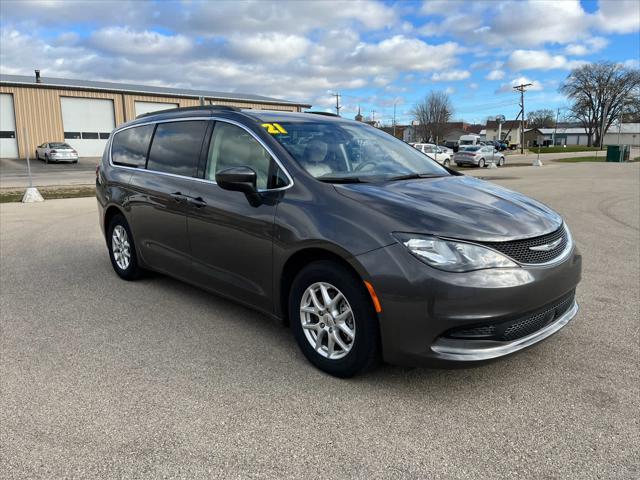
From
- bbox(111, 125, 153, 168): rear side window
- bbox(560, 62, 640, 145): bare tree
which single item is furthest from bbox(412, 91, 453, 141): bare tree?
bbox(111, 125, 153, 168): rear side window

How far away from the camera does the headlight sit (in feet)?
9.29

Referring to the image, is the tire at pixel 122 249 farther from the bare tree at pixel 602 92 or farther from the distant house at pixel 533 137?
the distant house at pixel 533 137

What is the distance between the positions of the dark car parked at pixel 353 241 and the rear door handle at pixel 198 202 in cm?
1

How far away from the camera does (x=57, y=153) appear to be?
35.8 m

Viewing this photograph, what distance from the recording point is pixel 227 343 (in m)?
3.94

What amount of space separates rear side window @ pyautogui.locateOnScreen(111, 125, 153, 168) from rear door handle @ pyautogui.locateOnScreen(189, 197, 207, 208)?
49.1 inches

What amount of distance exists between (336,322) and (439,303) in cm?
72

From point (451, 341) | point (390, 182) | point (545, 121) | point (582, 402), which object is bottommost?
point (582, 402)

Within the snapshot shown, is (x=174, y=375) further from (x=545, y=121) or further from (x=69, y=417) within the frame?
(x=545, y=121)

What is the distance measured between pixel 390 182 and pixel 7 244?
22.1 ft

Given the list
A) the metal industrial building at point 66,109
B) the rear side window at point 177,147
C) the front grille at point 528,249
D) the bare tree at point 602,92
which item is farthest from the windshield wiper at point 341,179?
the bare tree at point 602,92

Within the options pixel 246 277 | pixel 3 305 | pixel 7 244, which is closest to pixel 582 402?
pixel 246 277

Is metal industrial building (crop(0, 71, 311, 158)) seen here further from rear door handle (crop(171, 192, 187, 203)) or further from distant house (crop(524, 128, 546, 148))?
distant house (crop(524, 128, 546, 148))

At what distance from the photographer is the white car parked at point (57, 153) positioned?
1411 inches
